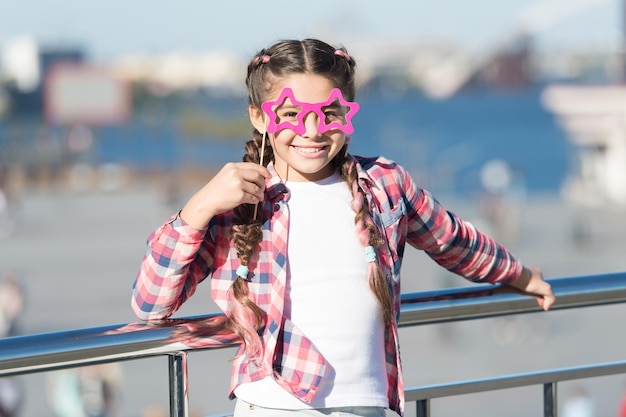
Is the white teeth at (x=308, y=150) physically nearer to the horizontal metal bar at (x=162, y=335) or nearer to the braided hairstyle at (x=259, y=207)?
the braided hairstyle at (x=259, y=207)

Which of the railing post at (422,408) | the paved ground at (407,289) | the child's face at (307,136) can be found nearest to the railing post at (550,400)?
the railing post at (422,408)

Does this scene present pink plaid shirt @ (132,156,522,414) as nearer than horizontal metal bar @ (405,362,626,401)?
Yes

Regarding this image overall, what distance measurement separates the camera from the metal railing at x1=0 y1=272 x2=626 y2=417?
1804 millimetres

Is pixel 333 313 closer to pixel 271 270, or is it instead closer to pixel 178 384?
pixel 271 270

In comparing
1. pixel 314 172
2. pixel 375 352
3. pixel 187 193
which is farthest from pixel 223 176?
pixel 187 193

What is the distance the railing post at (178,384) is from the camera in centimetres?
193

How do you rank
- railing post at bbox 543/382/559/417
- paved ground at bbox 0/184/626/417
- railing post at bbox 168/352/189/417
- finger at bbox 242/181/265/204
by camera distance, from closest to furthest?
finger at bbox 242/181/265/204 < railing post at bbox 168/352/189/417 < railing post at bbox 543/382/559/417 < paved ground at bbox 0/184/626/417

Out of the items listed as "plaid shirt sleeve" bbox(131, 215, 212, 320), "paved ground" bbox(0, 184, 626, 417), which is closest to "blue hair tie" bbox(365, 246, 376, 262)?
"plaid shirt sleeve" bbox(131, 215, 212, 320)

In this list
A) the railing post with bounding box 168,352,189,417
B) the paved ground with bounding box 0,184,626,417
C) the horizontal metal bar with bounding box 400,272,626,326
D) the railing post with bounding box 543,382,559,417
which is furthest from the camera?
the paved ground with bounding box 0,184,626,417

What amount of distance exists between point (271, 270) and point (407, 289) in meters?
25.2

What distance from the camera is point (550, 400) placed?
2330mm

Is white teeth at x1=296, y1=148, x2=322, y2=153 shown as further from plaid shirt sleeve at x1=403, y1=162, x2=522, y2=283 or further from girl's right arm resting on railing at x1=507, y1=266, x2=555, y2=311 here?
girl's right arm resting on railing at x1=507, y1=266, x2=555, y2=311

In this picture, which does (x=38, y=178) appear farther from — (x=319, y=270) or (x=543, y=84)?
(x=543, y=84)

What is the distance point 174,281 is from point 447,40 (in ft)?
517
